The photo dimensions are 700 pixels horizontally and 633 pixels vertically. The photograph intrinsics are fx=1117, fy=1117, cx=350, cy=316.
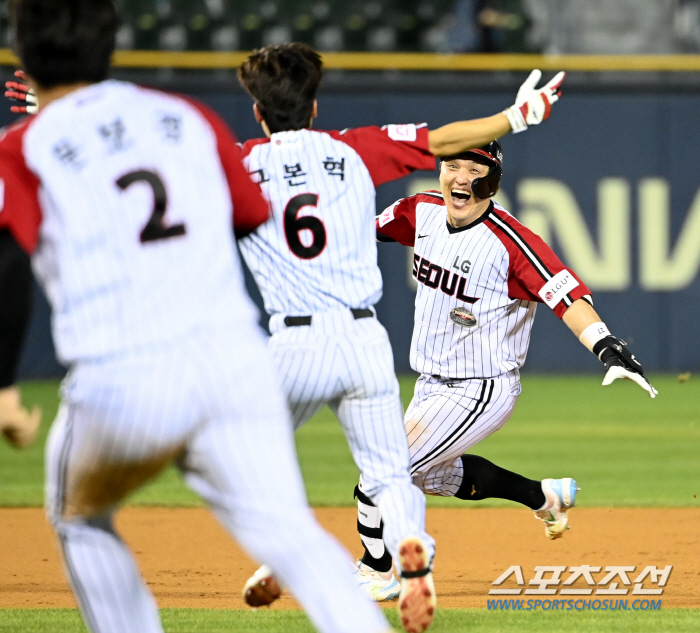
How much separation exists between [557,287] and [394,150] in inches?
44.7

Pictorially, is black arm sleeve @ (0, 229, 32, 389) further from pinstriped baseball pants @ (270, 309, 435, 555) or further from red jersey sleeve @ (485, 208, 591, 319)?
red jersey sleeve @ (485, 208, 591, 319)

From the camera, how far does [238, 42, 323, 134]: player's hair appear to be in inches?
130

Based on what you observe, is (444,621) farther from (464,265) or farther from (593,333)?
(464,265)

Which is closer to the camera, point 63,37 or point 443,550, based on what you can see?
point 63,37

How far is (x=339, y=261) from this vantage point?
10.7 feet

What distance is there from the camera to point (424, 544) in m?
3.21

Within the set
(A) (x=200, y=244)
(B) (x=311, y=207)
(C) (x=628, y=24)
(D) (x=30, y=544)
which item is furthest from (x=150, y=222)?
(C) (x=628, y=24)

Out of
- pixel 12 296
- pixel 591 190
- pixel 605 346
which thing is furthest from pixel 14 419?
pixel 591 190

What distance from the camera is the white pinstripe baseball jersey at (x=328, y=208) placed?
128 inches

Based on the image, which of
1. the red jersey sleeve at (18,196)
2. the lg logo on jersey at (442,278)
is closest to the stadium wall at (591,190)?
the lg logo on jersey at (442,278)

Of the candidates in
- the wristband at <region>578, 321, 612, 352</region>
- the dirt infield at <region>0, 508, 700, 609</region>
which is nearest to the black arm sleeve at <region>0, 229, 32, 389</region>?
the dirt infield at <region>0, 508, 700, 609</region>


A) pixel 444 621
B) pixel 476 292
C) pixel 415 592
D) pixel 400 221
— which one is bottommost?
pixel 444 621

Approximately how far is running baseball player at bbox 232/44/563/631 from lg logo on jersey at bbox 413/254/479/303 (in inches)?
43.4

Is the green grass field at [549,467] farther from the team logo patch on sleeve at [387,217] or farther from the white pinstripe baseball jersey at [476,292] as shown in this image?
the team logo patch on sleeve at [387,217]
